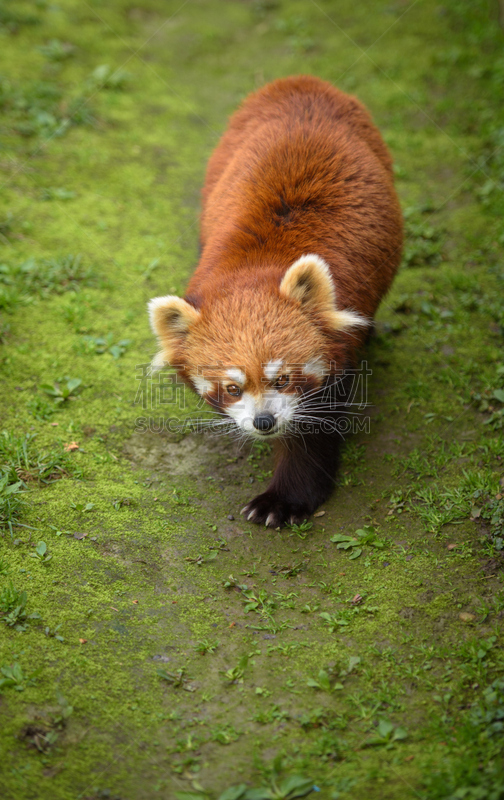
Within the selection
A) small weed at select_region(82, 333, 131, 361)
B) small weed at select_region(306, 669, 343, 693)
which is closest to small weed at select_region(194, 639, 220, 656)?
small weed at select_region(306, 669, 343, 693)

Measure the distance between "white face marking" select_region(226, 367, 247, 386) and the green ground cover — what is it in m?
1.11

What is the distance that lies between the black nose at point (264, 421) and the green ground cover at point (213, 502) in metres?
0.90

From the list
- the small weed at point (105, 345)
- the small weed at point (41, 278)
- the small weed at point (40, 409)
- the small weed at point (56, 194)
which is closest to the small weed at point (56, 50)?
the small weed at point (56, 194)

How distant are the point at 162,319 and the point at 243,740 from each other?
252 centimetres

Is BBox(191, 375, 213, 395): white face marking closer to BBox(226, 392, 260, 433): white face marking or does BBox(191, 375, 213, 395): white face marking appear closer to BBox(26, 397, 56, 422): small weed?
BBox(226, 392, 260, 433): white face marking

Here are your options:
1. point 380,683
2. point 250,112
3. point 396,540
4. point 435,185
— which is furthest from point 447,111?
point 380,683

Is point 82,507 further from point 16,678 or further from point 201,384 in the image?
point 16,678

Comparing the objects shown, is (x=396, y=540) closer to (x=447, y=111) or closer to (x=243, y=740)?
(x=243, y=740)

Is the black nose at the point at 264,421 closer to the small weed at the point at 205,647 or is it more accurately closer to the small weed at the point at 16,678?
the small weed at the point at 205,647

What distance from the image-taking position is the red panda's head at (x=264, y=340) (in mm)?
3863

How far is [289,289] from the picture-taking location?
3879mm

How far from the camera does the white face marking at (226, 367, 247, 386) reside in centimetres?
389

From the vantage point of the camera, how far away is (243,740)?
10.2 ft

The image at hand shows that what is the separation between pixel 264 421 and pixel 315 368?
0.52m
